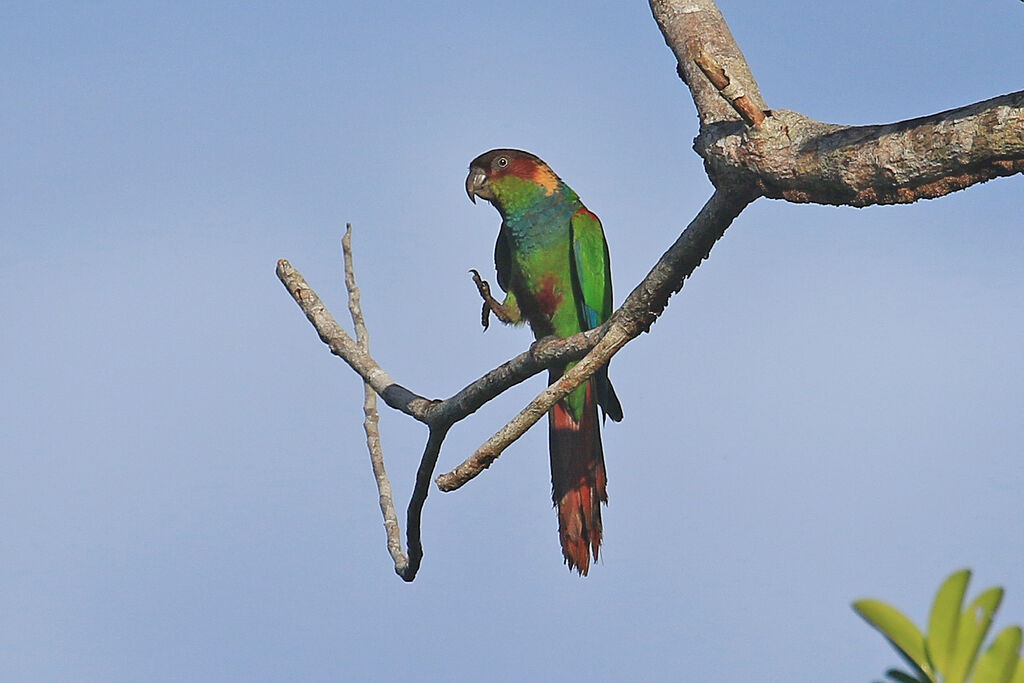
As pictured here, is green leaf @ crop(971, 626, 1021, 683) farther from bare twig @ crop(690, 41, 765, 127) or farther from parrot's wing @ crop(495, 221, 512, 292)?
parrot's wing @ crop(495, 221, 512, 292)

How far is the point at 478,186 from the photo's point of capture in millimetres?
5820

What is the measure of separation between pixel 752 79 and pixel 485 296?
1720 mm

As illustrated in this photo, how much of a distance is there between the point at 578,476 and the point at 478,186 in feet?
6.02

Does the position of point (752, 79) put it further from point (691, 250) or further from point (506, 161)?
point (506, 161)

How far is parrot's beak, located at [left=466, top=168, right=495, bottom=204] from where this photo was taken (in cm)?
581

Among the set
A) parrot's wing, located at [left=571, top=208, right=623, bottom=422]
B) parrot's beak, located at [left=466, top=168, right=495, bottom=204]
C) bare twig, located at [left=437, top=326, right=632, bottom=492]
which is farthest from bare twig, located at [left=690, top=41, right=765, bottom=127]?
parrot's beak, located at [left=466, top=168, right=495, bottom=204]

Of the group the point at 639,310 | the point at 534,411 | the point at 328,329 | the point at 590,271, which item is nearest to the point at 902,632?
the point at 639,310

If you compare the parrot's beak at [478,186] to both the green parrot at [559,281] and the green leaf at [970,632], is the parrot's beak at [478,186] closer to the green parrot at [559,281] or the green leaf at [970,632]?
the green parrot at [559,281]

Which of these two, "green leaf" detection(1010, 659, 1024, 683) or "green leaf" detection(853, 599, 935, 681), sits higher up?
"green leaf" detection(853, 599, 935, 681)

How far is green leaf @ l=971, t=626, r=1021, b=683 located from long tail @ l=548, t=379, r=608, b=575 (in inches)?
128

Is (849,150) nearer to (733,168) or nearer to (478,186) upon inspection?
(733,168)

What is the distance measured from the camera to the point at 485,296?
432cm

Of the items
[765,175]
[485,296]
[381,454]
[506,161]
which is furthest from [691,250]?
[506,161]

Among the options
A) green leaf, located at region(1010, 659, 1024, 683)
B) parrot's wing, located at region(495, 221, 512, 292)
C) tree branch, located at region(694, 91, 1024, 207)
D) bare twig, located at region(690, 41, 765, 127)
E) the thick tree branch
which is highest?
parrot's wing, located at region(495, 221, 512, 292)
